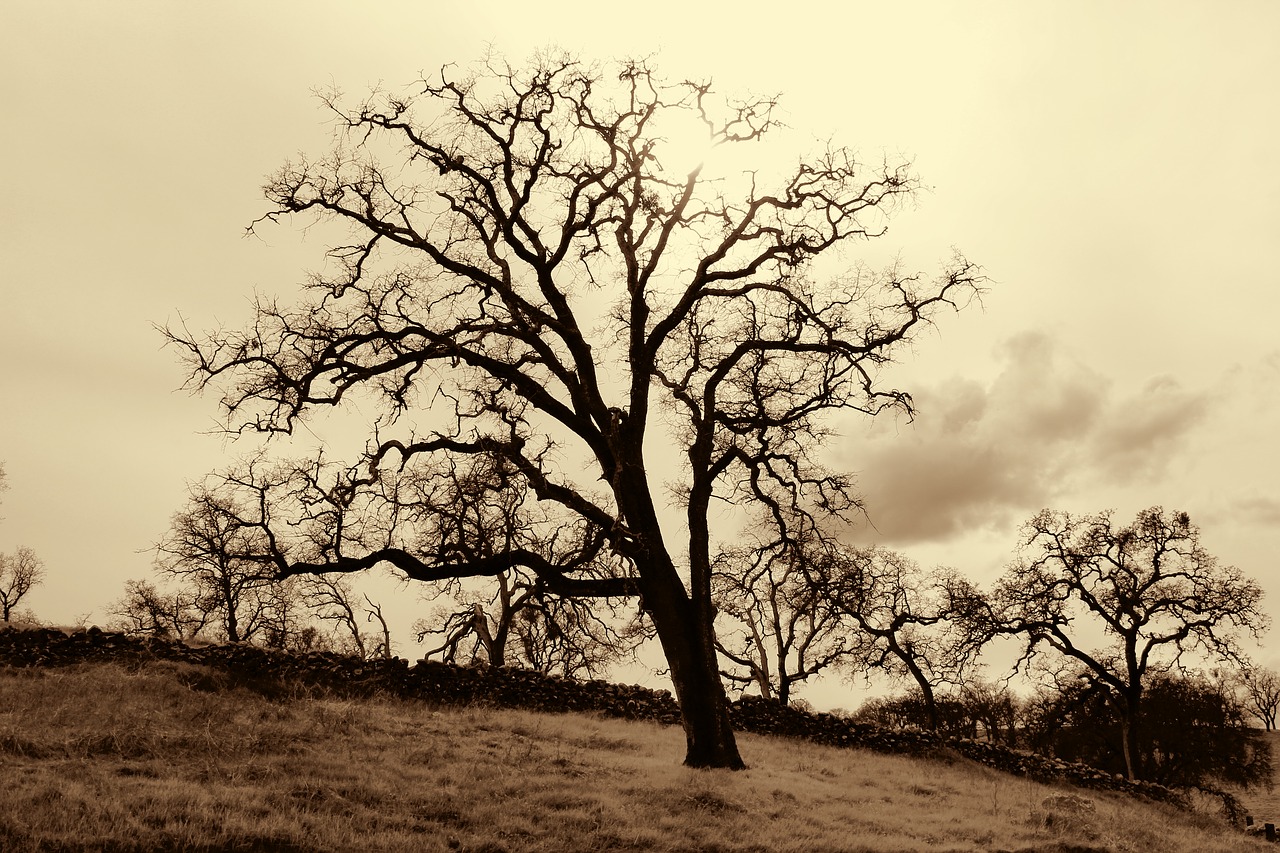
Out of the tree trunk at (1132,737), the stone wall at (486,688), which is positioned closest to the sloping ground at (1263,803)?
the tree trunk at (1132,737)

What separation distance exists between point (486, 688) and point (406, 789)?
9.40m

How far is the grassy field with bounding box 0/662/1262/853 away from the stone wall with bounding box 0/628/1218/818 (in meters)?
0.91

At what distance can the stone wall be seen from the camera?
1706 centimetres

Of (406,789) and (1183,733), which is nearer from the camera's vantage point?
(406,789)

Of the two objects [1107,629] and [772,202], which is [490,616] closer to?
[772,202]

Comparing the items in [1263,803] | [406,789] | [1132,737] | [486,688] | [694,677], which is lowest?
[1263,803]

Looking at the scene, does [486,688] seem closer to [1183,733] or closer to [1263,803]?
[1183,733]

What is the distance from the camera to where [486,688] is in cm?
1998

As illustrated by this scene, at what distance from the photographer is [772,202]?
16.3 m

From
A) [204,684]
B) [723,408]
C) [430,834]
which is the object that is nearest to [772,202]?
[723,408]

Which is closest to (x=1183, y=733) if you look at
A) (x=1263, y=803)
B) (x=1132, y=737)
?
(x=1263, y=803)

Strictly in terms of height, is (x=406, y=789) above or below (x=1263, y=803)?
above

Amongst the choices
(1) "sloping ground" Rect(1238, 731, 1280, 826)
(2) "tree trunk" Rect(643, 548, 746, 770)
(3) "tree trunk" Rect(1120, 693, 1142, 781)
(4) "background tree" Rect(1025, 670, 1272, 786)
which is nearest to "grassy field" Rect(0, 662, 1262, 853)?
(2) "tree trunk" Rect(643, 548, 746, 770)

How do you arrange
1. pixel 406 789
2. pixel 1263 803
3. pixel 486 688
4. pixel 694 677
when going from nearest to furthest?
1. pixel 406 789
2. pixel 694 677
3. pixel 486 688
4. pixel 1263 803
